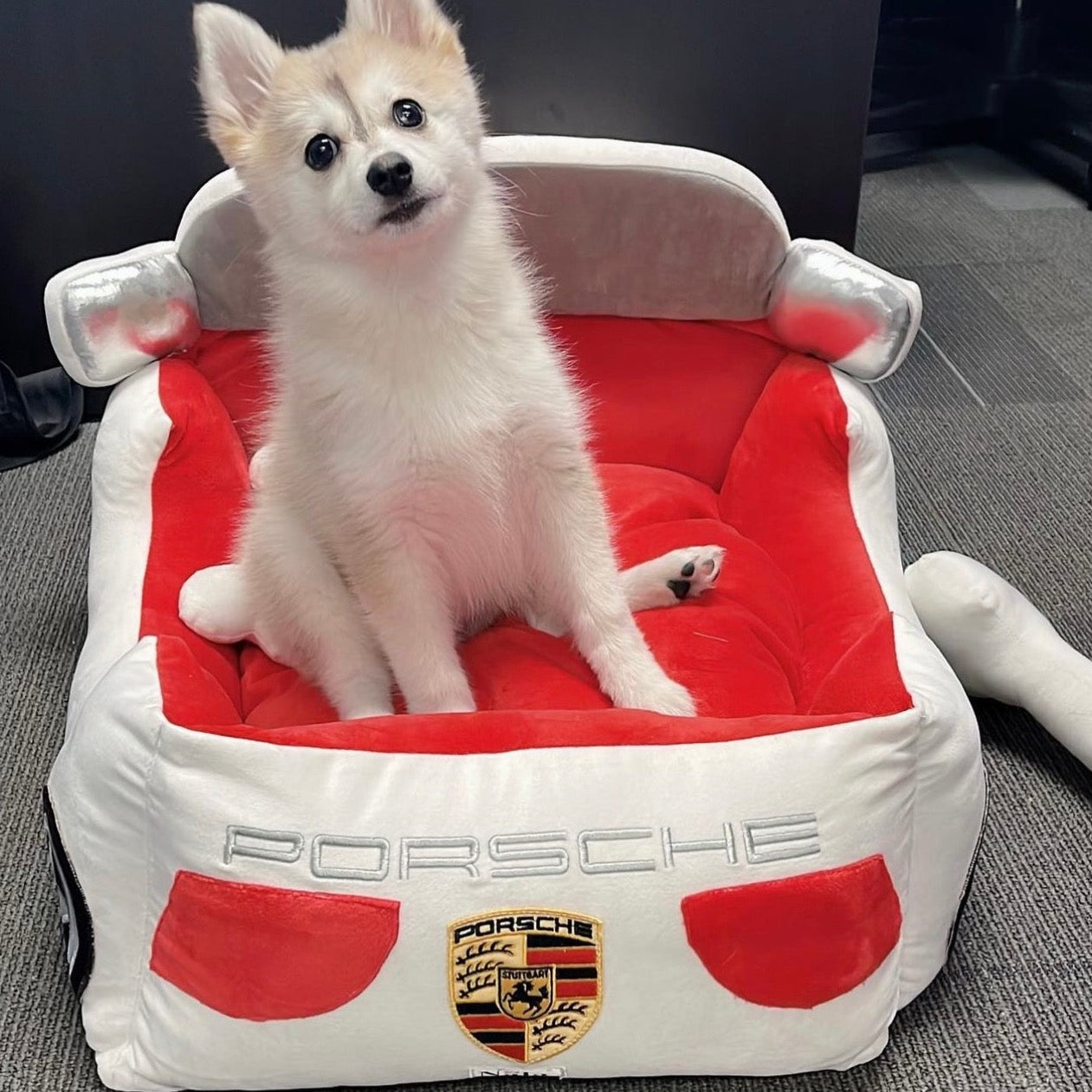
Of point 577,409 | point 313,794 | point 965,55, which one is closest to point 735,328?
point 577,409

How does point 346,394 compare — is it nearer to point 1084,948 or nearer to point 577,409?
point 577,409

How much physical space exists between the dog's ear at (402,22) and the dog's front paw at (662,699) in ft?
2.83

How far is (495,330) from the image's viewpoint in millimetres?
1550

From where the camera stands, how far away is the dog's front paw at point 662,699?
5.07 feet

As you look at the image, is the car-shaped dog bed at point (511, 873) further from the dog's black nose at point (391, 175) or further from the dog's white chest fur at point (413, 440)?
the dog's black nose at point (391, 175)

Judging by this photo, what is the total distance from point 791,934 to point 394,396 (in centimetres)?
79

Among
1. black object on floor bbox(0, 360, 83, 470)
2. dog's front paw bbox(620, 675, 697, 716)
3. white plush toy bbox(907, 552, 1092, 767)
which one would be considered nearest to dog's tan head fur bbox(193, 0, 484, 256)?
dog's front paw bbox(620, 675, 697, 716)

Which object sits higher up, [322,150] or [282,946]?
[322,150]

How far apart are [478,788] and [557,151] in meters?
1.10

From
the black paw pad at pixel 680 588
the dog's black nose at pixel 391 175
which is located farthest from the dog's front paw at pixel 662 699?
the dog's black nose at pixel 391 175

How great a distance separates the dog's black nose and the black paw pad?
2.45 ft

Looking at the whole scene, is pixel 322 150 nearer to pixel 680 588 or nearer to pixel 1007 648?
pixel 680 588

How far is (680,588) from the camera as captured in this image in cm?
179

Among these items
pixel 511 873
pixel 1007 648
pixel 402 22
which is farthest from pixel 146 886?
pixel 1007 648
